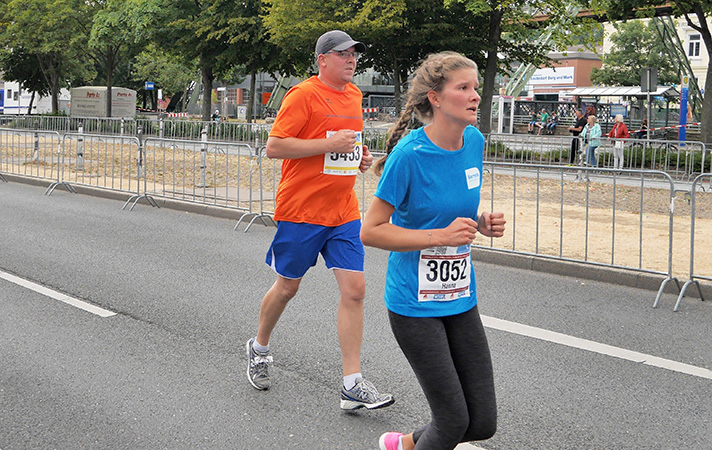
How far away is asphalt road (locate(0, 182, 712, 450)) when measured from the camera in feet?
13.8

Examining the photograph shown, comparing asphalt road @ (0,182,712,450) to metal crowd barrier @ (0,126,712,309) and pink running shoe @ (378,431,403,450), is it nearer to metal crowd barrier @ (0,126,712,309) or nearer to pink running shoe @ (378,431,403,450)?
pink running shoe @ (378,431,403,450)

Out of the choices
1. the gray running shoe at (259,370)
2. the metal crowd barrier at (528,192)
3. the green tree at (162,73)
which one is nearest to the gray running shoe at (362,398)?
the gray running shoe at (259,370)

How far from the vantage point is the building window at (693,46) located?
6562cm

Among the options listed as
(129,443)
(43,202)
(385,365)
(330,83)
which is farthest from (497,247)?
(43,202)

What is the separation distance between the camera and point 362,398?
4.38 metres

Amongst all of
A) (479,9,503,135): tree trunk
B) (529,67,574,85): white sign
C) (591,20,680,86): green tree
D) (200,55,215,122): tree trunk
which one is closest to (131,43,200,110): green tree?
(200,55,215,122): tree trunk

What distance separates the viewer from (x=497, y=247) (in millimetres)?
10031

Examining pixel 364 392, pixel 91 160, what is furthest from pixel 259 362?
pixel 91 160

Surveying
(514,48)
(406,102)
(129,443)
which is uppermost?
(514,48)

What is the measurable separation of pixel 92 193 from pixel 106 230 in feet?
16.7

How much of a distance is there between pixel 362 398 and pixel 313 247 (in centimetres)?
83

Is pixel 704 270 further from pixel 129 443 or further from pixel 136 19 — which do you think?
pixel 136 19

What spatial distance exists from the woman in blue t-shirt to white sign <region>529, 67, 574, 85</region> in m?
80.3

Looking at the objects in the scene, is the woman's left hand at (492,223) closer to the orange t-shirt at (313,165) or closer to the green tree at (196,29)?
the orange t-shirt at (313,165)
